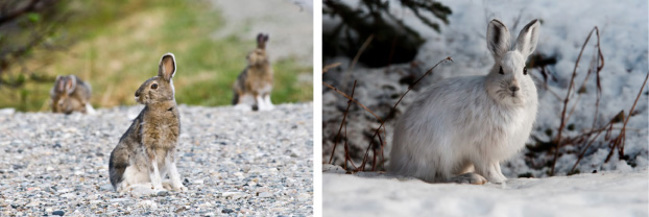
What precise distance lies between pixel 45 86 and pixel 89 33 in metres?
0.70

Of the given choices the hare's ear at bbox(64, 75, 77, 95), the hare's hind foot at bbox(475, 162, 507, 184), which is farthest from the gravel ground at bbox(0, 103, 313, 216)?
the hare's hind foot at bbox(475, 162, 507, 184)

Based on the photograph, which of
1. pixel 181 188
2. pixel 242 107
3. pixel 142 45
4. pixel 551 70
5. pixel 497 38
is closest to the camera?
pixel 497 38

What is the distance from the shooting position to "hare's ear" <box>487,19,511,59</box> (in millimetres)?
2297

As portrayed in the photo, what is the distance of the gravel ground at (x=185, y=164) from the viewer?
9.16 ft

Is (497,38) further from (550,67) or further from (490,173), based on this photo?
(550,67)

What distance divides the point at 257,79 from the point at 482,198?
213 centimetres

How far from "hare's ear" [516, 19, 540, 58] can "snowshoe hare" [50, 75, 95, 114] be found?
266cm

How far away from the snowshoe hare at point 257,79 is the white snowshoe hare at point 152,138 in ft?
4.54

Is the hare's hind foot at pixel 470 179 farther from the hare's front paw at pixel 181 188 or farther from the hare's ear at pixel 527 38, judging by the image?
the hare's front paw at pixel 181 188

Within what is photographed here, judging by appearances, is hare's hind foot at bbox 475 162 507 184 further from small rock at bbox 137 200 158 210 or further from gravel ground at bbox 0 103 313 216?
small rock at bbox 137 200 158 210

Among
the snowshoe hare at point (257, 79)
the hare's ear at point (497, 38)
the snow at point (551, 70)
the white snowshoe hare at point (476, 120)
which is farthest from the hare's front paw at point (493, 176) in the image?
the snowshoe hare at point (257, 79)

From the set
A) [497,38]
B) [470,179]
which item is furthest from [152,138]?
[497,38]

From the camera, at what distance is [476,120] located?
234 centimetres

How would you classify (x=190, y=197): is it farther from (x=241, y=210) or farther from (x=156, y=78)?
(x=156, y=78)
